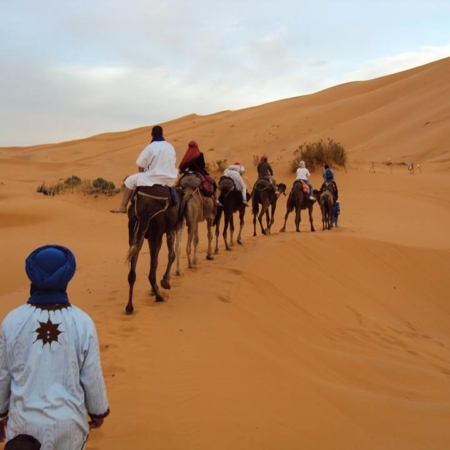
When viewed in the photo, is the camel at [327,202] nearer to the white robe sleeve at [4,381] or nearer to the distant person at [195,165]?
the distant person at [195,165]

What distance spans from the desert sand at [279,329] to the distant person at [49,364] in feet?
5.05

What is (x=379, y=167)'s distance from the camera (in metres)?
31.4

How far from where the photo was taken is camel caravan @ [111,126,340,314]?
27.2 ft

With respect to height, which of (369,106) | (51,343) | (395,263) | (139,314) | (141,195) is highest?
(369,106)

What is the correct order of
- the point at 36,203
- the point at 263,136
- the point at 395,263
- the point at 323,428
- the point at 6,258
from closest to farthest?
the point at 323,428 < the point at 395,263 < the point at 6,258 < the point at 36,203 < the point at 263,136

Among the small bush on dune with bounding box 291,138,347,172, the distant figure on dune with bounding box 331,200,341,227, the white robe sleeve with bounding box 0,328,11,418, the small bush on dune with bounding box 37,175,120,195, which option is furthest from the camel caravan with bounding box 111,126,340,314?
the small bush on dune with bounding box 37,175,120,195

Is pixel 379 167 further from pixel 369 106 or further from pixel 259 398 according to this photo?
pixel 259 398

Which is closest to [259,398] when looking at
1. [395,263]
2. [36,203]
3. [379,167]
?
[395,263]

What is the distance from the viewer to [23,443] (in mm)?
2836

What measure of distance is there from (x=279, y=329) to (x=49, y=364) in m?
5.55

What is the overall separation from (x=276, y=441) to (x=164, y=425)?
0.98m

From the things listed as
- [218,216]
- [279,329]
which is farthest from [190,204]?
[279,329]

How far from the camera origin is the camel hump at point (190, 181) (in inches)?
432

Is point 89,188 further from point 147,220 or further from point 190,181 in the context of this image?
point 147,220
